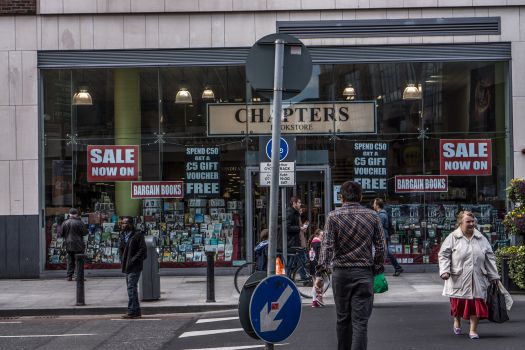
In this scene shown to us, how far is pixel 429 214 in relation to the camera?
1972cm

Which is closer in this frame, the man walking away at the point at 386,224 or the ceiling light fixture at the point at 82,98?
the man walking away at the point at 386,224

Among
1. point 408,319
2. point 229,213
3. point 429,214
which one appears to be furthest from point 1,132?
point 408,319

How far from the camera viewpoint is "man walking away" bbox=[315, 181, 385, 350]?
25.0 ft

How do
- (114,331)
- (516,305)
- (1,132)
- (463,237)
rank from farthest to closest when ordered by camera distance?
(1,132)
(516,305)
(114,331)
(463,237)

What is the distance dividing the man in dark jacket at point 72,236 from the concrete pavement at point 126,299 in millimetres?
408

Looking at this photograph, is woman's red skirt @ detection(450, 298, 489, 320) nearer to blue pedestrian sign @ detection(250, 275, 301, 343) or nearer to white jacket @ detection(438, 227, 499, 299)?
white jacket @ detection(438, 227, 499, 299)

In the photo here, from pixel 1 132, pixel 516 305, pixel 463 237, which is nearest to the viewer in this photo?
pixel 463 237

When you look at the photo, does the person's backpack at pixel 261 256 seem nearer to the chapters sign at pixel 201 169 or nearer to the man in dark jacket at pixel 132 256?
the man in dark jacket at pixel 132 256

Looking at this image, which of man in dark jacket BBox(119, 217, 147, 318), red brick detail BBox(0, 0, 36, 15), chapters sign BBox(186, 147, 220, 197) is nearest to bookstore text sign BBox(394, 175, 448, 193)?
chapters sign BBox(186, 147, 220, 197)

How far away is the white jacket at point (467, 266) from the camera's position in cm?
1037

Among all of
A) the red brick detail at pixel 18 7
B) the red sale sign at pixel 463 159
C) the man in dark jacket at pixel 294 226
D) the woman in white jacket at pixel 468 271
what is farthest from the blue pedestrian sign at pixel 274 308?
the red brick detail at pixel 18 7

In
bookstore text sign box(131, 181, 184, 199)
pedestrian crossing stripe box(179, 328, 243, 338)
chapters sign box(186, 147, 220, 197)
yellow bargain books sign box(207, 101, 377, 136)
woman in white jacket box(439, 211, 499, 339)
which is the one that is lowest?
pedestrian crossing stripe box(179, 328, 243, 338)

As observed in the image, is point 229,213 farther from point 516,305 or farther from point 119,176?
point 516,305

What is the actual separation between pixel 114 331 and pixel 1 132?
28.6ft
